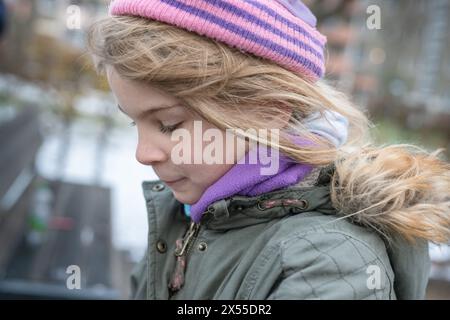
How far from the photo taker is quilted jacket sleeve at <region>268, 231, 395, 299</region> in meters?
0.85

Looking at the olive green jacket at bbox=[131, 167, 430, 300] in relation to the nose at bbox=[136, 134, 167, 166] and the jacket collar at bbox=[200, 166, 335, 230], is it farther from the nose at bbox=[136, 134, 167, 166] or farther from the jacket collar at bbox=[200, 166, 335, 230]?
the nose at bbox=[136, 134, 167, 166]

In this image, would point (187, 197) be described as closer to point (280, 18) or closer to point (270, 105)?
point (270, 105)

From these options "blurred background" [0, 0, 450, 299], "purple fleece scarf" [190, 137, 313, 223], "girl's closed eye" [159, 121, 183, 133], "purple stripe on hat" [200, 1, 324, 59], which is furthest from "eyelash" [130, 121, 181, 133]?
"blurred background" [0, 0, 450, 299]

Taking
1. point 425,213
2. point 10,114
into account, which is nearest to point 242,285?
point 425,213

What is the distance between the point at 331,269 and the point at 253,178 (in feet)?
0.81

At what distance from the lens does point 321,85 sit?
1.22 m

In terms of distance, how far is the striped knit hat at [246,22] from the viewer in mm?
1012

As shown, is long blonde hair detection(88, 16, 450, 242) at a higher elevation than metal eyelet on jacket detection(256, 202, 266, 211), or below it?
higher

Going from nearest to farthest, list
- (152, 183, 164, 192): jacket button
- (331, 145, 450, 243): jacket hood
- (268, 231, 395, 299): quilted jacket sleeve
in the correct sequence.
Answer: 1. (268, 231, 395, 299): quilted jacket sleeve
2. (331, 145, 450, 243): jacket hood
3. (152, 183, 164, 192): jacket button

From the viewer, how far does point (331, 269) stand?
865mm

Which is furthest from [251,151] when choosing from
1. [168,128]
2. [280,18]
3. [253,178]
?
[280,18]

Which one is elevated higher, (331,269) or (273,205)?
(273,205)

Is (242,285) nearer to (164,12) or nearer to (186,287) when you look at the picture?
(186,287)
